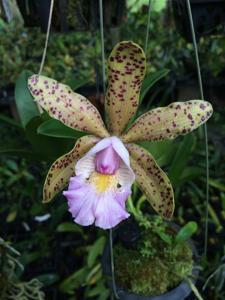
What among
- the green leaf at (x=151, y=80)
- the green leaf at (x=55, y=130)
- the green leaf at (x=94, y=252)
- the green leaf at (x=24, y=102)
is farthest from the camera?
the green leaf at (x=94, y=252)

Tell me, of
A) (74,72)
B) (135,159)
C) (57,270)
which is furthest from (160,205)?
(74,72)

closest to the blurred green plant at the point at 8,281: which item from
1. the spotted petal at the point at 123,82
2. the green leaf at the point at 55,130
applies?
the green leaf at the point at 55,130

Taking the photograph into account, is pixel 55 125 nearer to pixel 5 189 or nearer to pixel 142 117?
pixel 142 117

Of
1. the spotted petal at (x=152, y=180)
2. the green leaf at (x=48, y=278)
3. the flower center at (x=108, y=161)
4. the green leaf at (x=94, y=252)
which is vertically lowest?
the green leaf at (x=48, y=278)

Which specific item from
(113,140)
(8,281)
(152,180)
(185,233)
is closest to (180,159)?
(185,233)

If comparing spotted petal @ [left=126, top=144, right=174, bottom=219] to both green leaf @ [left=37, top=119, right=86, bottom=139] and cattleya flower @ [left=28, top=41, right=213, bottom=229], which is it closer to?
cattleya flower @ [left=28, top=41, right=213, bottom=229]

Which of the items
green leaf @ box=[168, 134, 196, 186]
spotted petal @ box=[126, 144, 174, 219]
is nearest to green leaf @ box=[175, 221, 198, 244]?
green leaf @ box=[168, 134, 196, 186]

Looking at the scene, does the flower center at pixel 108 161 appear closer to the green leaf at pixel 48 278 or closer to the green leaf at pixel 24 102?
the green leaf at pixel 24 102

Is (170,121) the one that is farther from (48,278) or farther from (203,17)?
(48,278)
